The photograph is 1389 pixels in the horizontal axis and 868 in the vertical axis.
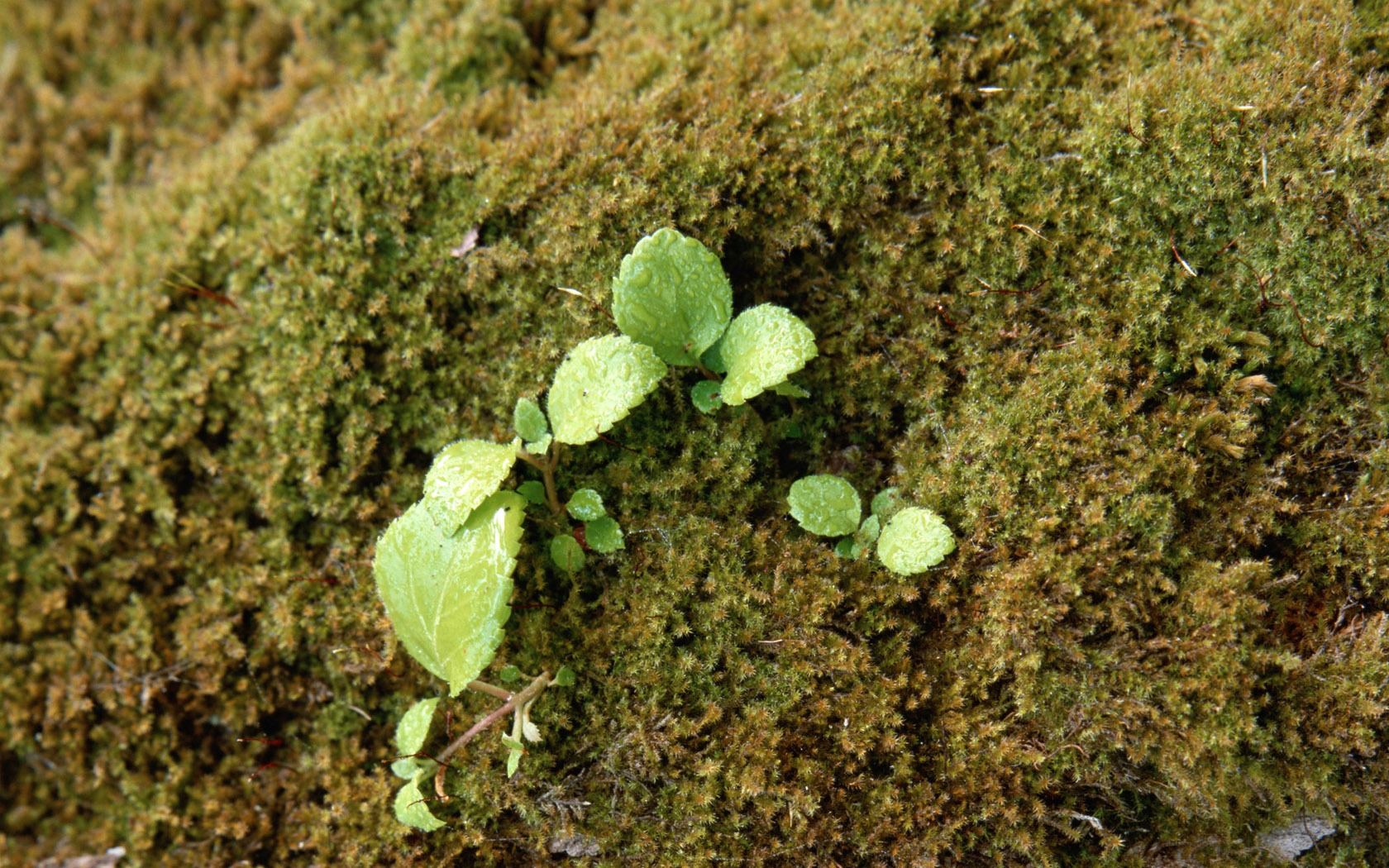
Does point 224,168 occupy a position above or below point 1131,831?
above

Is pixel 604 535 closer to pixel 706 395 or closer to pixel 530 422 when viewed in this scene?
pixel 530 422

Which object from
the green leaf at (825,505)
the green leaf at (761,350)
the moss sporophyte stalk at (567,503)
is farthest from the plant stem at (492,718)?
the green leaf at (761,350)

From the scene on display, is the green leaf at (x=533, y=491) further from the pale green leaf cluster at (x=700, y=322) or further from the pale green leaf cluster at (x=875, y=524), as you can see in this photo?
the pale green leaf cluster at (x=875, y=524)

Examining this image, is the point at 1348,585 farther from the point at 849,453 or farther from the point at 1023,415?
the point at 849,453

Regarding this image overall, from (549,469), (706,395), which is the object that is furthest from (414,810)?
(706,395)

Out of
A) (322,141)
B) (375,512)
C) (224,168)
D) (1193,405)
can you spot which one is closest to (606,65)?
(322,141)

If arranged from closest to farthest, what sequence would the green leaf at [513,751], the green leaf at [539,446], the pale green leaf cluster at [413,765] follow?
the green leaf at [513,751] → the pale green leaf cluster at [413,765] → the green leaf at [539,446]
